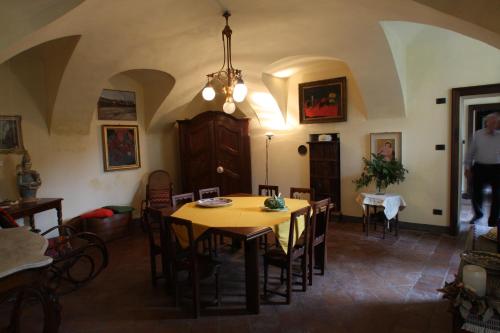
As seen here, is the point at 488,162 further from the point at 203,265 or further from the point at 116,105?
the point at 116,105

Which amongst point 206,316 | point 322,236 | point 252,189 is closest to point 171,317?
point 206,316

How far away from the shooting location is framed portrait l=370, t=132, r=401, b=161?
15.5 feet

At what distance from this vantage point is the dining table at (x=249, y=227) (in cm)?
256

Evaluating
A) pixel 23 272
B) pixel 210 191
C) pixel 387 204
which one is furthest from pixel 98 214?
pixel 387 204

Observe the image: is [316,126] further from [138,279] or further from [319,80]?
Result: [138,279]

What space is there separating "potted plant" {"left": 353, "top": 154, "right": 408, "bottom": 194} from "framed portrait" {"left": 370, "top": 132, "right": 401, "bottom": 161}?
0.14 m

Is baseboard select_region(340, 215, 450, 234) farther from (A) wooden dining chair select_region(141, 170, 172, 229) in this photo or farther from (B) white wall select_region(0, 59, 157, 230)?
(B) white wall select_region(0, 59, 157, 230)

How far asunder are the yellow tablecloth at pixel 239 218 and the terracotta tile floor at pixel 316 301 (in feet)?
2.04

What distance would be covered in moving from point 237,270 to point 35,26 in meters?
2.99

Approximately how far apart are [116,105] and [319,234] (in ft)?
13.1

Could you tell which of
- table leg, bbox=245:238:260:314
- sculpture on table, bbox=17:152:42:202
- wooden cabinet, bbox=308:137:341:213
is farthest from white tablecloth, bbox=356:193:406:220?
sculpture on table, bbox=17:152:42:202

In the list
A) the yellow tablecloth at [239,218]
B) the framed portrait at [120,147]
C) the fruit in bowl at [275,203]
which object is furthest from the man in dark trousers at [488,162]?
the framed portrait at [120,147]

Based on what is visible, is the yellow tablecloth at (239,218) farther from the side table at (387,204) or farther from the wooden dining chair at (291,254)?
the side table at (387,204)

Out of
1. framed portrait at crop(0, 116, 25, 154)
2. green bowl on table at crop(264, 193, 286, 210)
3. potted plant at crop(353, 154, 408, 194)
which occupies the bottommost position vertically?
green bowl on table at crop(264, 193, 286, 210)
